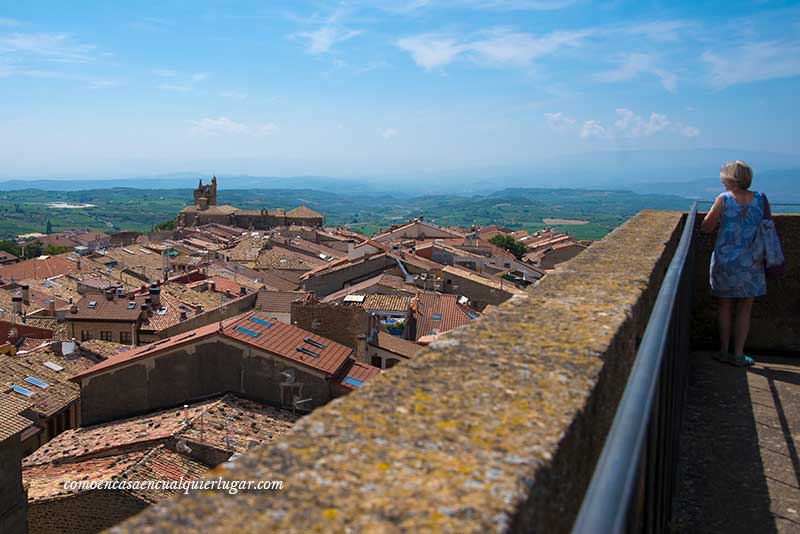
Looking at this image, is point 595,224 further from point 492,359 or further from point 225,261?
point 492,359

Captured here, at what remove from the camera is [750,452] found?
4445 millimetres

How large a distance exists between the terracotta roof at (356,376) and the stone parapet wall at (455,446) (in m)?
14.7

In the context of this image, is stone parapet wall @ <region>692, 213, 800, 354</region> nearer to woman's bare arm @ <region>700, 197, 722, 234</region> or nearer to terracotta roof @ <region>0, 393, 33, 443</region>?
woman's bare arm @ <region>700, 197, 722, 234</region>

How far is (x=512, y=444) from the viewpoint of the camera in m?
1.61

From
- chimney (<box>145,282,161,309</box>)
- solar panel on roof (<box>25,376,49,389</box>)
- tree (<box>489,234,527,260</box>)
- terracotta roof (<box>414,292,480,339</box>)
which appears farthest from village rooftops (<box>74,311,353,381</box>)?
tree (<box>489,234,527,260</box>)

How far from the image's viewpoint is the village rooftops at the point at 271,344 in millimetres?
16922

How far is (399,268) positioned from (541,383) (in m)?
37.5

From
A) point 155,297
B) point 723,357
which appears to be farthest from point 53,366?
point 723,357

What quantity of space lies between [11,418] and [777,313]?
13699 mm

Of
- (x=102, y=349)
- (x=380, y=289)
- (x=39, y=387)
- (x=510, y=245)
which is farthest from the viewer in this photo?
(x=510, y=245)

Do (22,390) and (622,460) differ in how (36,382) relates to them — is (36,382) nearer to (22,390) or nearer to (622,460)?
(22,390)

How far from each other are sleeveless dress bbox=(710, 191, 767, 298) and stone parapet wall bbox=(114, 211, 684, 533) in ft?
12.0

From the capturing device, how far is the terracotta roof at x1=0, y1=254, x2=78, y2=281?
56.0 m

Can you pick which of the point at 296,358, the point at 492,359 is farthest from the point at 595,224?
the point at 492,359
